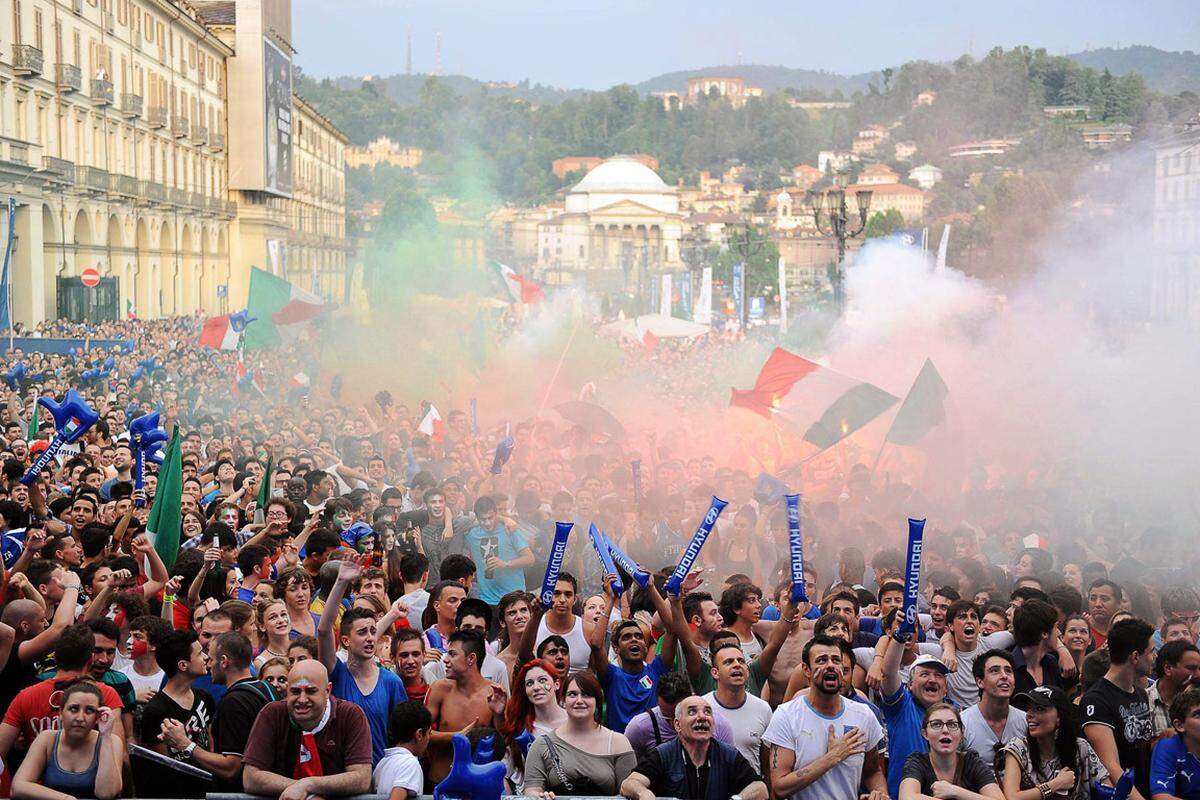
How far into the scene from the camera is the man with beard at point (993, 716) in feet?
19.4

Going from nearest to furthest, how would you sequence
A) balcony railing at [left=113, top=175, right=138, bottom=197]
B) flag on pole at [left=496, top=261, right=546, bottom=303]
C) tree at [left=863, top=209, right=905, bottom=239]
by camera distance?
flag on pole at [left=496, top=261, right=546, bottom=303] < tree at [left=863, top=209, right=905, bottom=239] < balcony railing at [left=113, top=175, right=138, bottom=197]

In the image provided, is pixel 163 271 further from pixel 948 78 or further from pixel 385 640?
pixel 385 640

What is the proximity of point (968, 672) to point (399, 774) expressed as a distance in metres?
2.86

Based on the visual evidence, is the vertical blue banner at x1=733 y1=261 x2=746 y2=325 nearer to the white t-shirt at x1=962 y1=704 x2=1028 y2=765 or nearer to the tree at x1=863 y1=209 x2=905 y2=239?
the tree at x1=863 y1=209 x2=905 y2=239

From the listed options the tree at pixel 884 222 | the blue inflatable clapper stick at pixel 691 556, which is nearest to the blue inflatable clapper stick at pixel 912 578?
the blue inflatable clapper stick at pixel 691 556

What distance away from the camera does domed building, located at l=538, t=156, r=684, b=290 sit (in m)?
102

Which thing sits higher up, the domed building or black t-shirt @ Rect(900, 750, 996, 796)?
the domed building

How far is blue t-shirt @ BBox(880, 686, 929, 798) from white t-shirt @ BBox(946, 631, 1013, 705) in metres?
0.62

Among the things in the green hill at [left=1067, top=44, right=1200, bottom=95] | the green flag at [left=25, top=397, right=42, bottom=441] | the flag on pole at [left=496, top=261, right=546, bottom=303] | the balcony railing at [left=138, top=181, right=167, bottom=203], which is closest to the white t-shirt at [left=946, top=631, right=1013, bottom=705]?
the green flag at [left=25, top=397, right=42, bottom=441]

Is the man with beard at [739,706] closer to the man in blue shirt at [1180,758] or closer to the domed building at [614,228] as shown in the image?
the man in blue shirt at [1180,758]

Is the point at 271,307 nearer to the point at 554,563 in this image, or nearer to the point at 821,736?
the point at 554,563

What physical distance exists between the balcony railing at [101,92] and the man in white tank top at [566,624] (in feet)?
132

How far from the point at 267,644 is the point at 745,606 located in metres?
2.16

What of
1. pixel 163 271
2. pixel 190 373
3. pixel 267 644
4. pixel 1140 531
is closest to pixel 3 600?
pixel 267 644
